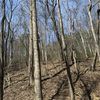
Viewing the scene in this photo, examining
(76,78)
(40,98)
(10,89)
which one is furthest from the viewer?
(76,78)

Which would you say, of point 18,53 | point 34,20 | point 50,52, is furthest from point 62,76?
point 18,53

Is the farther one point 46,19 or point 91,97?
point 46,19

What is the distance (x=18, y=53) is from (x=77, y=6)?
24.1 metres

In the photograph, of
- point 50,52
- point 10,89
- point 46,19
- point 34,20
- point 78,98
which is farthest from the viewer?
point 50,52

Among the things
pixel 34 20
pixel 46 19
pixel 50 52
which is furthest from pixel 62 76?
pixel 50 52

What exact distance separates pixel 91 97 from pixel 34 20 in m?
9.81

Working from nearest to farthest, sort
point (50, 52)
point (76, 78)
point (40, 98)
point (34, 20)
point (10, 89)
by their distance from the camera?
1. point (40, 98)
2. point (34, 20)
3. point (10, 89)
4. point (76, 78)
5. point (50, 52)

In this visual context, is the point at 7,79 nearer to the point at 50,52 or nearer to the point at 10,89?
the point at 10,89

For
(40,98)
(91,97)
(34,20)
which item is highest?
(34,20)

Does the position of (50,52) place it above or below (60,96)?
above

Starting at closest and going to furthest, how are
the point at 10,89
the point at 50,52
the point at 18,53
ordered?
the point at 10,89 → the point at 50,52 → the point at 18,53

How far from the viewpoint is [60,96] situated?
18.1 m

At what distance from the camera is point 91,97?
1861 centimetres

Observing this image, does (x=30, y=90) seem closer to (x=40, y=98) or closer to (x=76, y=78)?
(x=76, y=78)
